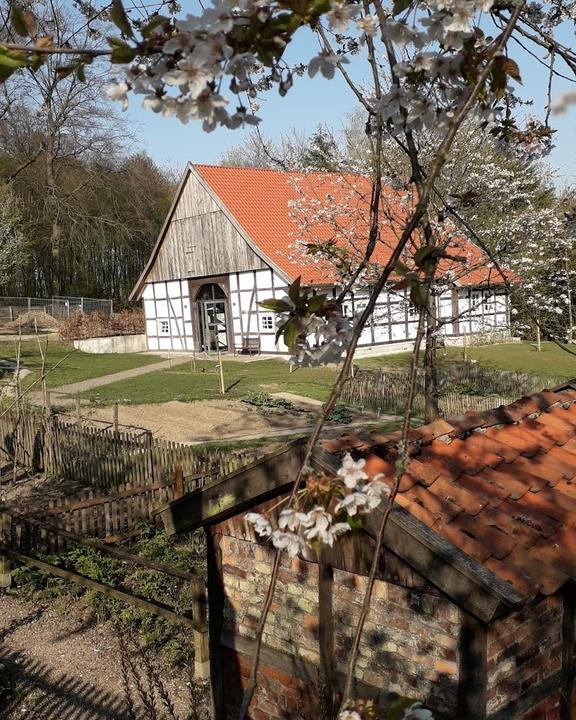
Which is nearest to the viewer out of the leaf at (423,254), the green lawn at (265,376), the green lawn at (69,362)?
the leaf at (423,254)

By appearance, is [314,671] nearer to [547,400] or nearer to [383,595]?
[383,595]

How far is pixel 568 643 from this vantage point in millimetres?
4047

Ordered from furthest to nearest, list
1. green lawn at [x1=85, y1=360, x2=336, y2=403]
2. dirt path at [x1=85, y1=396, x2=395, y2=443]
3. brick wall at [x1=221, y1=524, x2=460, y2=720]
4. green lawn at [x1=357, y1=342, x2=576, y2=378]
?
green lawn at [x1=357, y1=342, x2=576, y2=378] → green lawn at [x1=85, y1=360, x2=336, y2=403] → dirt path at [x1=85, y1=396, x2=395, y2=443] → brick wall at [x1=221, y1=524, x2=460, y2=720]

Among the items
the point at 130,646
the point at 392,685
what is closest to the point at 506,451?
the point at 392,685

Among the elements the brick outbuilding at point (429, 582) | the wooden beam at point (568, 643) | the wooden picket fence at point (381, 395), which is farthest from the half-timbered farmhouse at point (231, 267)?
the wooden beam at point (568, 643)

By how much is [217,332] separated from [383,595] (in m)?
26.8

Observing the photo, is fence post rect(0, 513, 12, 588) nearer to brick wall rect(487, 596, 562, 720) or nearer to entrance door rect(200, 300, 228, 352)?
brick wall rect(487, 596, 562, 720)

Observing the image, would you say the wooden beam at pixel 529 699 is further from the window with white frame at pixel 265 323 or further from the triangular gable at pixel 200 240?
the window with white frame at pixel 265 323

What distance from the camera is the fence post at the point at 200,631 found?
6.88 meters

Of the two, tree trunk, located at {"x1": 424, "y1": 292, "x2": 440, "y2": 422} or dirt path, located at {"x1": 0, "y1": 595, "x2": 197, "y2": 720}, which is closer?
dirt path, located at {"x1": 0, "y1": 595, "x2": 197, "y2": 720}

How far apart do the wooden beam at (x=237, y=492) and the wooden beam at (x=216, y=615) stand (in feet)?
0.70

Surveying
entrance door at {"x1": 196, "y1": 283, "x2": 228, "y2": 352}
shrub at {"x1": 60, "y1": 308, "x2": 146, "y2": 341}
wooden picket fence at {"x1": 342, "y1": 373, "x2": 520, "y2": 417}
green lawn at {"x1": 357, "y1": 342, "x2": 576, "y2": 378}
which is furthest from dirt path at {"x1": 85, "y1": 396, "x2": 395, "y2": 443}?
shrub at {"x1": 60, "y1": 308, "x2": 146, "y2": 341}

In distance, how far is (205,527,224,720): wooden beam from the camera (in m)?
4.84

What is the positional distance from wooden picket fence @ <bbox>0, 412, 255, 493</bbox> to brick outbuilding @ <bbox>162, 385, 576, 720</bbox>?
20.2 feet
